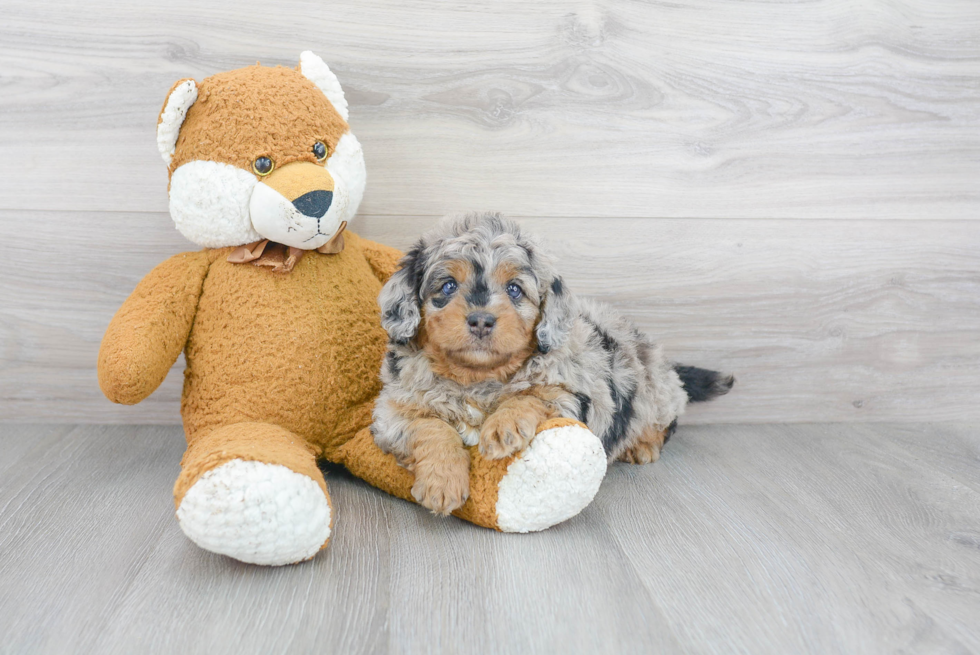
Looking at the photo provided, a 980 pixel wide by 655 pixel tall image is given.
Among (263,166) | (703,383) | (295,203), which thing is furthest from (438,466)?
(703,383)

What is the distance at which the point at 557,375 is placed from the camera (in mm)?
1604

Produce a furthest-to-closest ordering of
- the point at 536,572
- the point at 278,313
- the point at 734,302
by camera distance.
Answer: the point at 734,302 < the point at 278,313 < the point at 536,572

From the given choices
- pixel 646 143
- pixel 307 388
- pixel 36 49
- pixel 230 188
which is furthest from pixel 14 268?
pixel 646 143

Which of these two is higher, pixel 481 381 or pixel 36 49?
pixel 36 49

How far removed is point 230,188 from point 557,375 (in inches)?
A: 34.1

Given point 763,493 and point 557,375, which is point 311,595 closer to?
point 557,375

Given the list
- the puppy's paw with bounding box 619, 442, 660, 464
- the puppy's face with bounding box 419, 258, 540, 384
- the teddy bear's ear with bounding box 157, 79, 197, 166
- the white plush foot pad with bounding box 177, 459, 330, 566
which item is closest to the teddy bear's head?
the teddy bear's ear with bounding box 157, 79, 197, 166

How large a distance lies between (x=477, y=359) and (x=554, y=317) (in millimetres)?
206

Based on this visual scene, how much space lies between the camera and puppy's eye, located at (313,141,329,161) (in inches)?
66.9

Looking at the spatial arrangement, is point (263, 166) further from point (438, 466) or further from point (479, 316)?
point (438, 466)

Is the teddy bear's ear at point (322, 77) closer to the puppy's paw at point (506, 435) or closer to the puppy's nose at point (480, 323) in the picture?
the puppy's nose at point (480, 323)

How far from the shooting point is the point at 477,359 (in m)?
1.52

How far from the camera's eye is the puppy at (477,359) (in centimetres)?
148

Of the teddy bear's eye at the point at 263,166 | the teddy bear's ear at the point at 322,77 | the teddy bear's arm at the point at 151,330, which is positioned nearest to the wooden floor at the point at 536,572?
the teddy bear's arm at the point at 151,330
